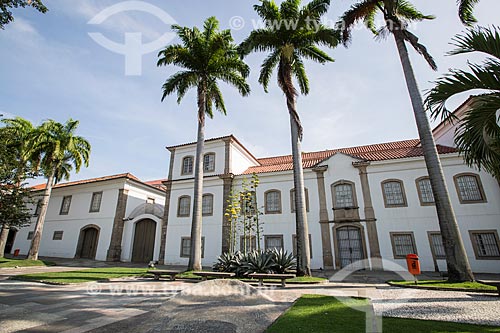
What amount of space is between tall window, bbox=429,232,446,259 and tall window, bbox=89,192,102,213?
80.4 feet

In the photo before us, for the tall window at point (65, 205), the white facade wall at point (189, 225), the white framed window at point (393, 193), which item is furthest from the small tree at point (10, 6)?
the tall window at point (65, 205)

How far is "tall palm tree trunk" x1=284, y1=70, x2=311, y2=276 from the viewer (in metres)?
10.4

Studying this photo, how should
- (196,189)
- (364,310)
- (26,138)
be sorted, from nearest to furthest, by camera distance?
(364,310) < (196,189) < (26,138)

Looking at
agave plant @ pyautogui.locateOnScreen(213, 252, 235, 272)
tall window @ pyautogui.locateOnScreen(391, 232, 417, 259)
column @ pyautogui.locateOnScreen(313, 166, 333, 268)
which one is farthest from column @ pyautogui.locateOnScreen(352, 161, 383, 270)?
agave plant @ pyautogui.locateOnScreen(213, 252, 235, 272)

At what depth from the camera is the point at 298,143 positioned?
1199cm

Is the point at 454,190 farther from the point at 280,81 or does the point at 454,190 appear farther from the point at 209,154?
the point at 209,154

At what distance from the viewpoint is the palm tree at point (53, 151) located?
18.1 meters

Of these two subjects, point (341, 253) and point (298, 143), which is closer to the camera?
point (298, 143)

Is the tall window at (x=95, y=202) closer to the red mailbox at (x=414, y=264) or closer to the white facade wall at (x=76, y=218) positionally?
the white facade wall at (x=76, y=218)

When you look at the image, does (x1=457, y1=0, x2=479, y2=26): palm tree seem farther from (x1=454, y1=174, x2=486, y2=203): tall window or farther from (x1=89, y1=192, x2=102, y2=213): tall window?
(x1=89, y1=192, x2=102, y2=213): tall window

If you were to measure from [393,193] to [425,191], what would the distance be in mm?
1648

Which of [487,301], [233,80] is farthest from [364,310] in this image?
[233,80]

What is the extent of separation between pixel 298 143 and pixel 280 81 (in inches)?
131
